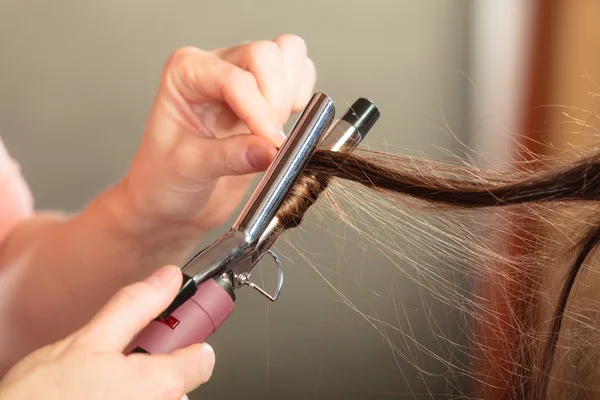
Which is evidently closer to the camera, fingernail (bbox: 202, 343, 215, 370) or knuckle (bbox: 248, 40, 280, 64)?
fingernail (bbox: 202, 343, 215, 370)

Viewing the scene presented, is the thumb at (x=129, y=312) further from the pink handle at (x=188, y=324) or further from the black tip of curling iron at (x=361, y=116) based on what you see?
the black tip of curling iron at (x=361, y=116)

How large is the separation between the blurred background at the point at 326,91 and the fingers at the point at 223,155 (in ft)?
0.94

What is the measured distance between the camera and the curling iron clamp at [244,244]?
299 mm

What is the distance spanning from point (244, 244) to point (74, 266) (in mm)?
309

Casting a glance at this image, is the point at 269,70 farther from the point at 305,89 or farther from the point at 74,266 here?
the point at 74,266

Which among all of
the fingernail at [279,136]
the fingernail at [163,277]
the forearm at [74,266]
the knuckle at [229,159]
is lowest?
the forearm at [74,266]

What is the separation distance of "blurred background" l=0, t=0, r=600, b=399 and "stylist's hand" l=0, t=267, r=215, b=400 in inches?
17.0

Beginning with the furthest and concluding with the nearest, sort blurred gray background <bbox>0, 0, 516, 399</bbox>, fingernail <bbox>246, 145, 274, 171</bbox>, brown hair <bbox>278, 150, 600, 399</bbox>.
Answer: blurred gray background <bbox>0, 0, 516, 399</bbox> < fingernail <bbox>246, 145, 274, 171</bbox> < brown hair <bbox>278, 150, 600, 399</bbox>

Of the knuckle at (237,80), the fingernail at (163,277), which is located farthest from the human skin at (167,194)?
the fingernail at (163,277)

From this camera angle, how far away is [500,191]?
29cm

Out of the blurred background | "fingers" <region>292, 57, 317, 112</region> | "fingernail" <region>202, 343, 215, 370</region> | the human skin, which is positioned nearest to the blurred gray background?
the blurred background

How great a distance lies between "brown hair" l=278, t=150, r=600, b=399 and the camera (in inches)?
10.8

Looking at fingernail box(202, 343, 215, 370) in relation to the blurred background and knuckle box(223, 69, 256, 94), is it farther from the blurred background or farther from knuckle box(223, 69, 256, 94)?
the blurred background

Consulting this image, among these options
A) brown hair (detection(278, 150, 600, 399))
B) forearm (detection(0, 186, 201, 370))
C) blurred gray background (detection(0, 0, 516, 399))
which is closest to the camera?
brown hair (detection(278, 150, 600, 399))
